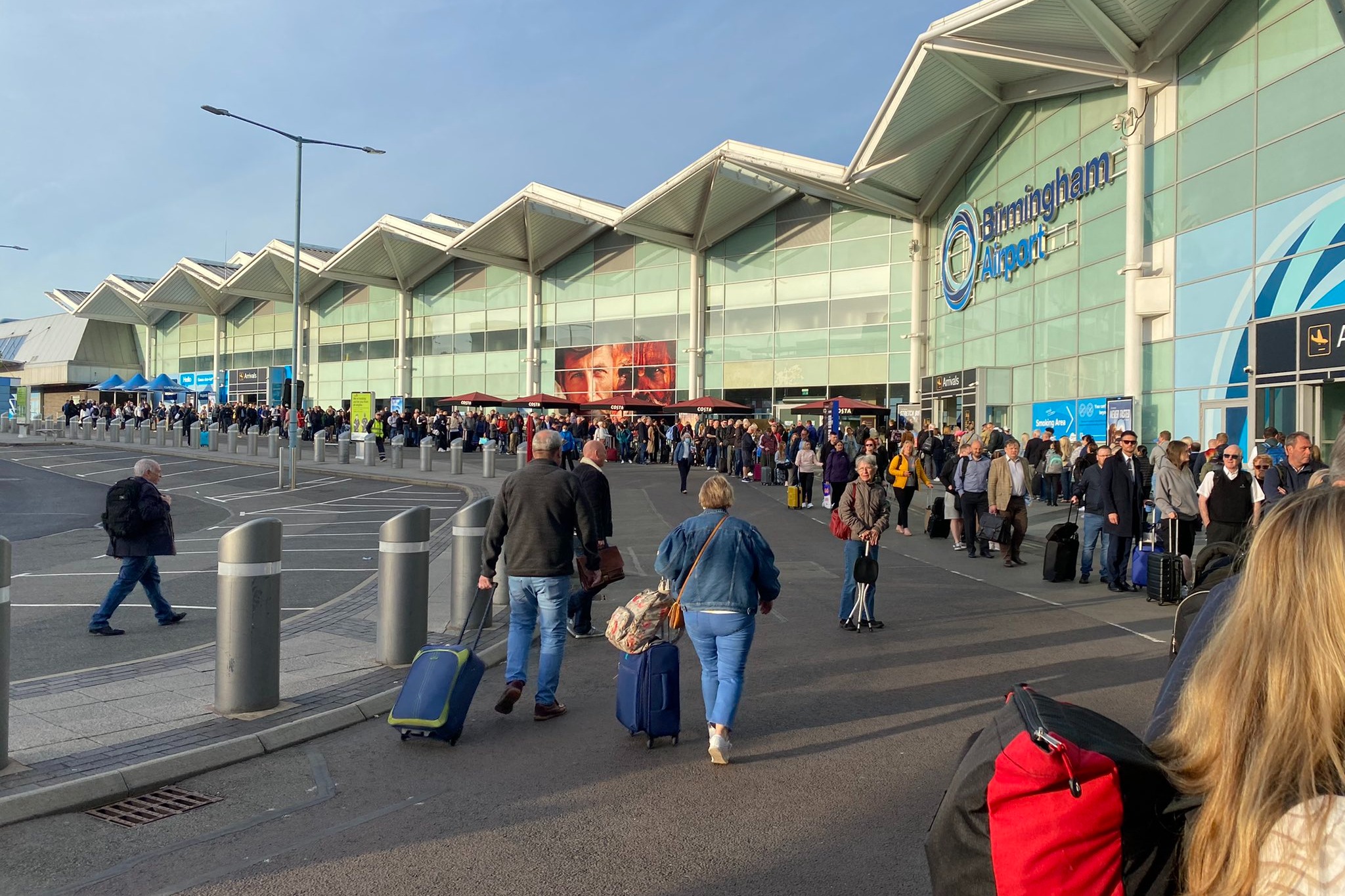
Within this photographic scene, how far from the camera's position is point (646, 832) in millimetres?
4441

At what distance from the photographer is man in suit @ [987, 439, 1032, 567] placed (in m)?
14.0

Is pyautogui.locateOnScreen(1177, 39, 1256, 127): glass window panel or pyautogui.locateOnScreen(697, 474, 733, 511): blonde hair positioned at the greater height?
pyautogui.locateOnScreen(1177, 39, 1256, 127): glass window panel

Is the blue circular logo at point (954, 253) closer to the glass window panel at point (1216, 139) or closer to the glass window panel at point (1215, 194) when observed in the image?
the glass window panel at point (1216, 139)

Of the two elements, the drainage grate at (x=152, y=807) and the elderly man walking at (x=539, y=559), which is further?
the elderly man walking at (x=539, y=559)

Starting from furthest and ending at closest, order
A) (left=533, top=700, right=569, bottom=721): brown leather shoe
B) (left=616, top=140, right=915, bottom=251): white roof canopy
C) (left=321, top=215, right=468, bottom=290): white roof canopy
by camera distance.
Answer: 1. (left=321, top=215, right=468, bottom=290): white roof canopy
2. (left=616, top=140, right=915, bottom=251): white roof canopy
3. (left=533, top=700, right=569, bottom=721): brown leather shoe

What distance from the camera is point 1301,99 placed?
60.5ft

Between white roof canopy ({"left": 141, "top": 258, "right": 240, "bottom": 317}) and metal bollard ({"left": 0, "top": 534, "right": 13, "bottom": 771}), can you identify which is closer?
metal bollard ({"left": 0, "top": 534, "right": 13, "bottom": 771})

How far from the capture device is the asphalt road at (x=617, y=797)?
13.2 ft

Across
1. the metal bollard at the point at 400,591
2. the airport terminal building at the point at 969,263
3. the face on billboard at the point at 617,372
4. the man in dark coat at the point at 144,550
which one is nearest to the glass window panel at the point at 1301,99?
the airport terminal building at the point at 969,263

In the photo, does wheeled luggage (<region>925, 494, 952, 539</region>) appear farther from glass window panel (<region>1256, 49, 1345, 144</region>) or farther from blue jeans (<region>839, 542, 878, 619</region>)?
glass window panel (<region>1256, 49, 1345, 144</region>)

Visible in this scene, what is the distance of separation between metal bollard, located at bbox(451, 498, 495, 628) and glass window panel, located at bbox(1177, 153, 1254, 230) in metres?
17.7

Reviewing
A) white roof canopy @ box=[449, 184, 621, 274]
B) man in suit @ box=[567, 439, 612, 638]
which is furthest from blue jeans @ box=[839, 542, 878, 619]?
white roof canopy @ box=[449, 184, 621, 274]

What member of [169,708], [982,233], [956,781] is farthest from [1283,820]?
[982,233]

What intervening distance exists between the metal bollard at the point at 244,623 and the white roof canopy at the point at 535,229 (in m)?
36.9
